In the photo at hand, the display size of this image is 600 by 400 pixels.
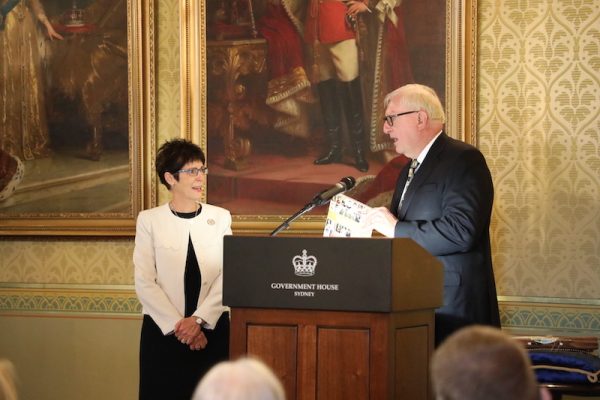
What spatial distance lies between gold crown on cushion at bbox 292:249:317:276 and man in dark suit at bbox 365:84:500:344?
610 mm

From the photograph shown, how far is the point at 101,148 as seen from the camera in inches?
260

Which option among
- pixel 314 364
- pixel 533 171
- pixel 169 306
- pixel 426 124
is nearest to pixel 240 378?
pixel 314 364

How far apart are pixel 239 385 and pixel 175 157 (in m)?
3.52

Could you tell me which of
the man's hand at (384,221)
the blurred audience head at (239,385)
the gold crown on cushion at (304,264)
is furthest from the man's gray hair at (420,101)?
the blurred audience head at (239,385)

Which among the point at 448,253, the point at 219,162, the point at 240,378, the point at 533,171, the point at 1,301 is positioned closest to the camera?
the point at 240,378

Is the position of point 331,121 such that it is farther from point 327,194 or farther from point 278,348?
point 278,348

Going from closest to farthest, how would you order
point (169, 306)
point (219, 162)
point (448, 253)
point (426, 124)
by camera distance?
point (448, 253), point (426, 124), point (169, 306), point (219, 162)

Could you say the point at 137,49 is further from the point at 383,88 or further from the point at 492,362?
the point at 492,362

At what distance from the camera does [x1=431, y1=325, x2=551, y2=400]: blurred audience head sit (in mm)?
1930

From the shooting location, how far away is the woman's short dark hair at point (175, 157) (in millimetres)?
5297

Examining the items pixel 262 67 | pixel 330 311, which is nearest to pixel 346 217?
pixel 330 311

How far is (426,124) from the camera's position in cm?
454

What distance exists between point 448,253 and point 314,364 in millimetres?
1034

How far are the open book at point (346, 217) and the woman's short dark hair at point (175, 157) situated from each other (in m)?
1.44
